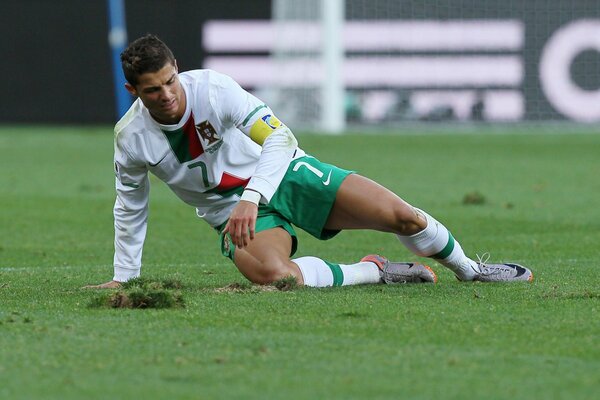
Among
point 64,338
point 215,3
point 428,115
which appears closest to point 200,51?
point 215,3

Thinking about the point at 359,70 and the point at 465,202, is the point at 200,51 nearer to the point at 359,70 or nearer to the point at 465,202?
the point at 359,70

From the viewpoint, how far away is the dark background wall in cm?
2578

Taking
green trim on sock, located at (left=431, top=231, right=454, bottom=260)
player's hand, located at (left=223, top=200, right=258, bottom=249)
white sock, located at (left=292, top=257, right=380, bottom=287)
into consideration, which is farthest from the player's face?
green trim on sock, located at (left=431, top=231, right=454, bottom=260)

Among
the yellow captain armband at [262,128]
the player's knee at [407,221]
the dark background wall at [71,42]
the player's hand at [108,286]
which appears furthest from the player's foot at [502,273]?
the dark background wall at [71,42]

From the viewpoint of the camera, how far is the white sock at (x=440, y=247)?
19.6 ft

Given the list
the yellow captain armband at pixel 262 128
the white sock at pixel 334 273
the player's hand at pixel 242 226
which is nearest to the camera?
the player's hand at pixel 242 226

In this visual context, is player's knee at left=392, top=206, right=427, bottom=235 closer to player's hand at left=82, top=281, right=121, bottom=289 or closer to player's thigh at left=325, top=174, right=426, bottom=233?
player's thigh at left=325, top=174, right=426, bottom=233

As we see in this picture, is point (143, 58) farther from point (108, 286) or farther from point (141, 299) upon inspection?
point (108, 286)

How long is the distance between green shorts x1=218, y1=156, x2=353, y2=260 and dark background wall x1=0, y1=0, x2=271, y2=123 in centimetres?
1988

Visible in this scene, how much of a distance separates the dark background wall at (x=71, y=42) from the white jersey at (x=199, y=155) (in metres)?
19.8

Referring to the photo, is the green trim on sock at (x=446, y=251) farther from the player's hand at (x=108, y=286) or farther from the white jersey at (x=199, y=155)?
the player's hand at (x=108, y=286)

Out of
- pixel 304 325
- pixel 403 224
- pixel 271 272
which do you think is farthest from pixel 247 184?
pixel 304 325

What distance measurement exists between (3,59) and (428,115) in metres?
9.59

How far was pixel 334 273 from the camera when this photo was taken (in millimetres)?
6027
